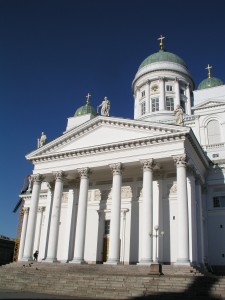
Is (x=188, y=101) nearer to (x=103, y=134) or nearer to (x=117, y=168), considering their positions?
(x=103, y=134)

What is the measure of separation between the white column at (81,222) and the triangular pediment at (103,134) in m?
2.37

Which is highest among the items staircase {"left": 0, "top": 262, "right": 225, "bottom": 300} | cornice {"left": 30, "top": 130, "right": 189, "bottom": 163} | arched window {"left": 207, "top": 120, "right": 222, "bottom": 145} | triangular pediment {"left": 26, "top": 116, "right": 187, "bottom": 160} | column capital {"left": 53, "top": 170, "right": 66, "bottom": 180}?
arched window {"left": 207, "top": 120, "right": 222, "bottom": 145}

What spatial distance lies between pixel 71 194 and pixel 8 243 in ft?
111

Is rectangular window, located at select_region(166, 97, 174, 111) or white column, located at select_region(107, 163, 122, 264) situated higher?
rectangular window, located at select_region(166, 97, 174, 111)

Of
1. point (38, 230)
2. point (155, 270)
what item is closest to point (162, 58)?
point (38, 230)

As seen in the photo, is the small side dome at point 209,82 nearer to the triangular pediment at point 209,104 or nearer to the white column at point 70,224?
the triangular pediment at point 209,104

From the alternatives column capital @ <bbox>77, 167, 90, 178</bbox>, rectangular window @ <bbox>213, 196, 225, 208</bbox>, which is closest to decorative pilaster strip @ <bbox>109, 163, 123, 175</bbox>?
column capital @ <bbox>77, 167, 90, 178</bbox>

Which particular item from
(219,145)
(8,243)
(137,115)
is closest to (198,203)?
(219,145)

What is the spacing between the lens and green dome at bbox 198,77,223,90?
38.2 m

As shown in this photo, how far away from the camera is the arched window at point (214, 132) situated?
32781 millimetres

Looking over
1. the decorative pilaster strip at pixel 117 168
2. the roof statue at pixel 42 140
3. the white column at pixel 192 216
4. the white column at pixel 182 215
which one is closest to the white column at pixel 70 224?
the roof statue at pixel 42 140

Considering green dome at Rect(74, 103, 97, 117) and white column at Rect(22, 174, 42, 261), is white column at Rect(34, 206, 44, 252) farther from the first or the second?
green dome at Rect(74, 103, 97, 117)

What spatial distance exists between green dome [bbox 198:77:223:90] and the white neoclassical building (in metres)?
2.92

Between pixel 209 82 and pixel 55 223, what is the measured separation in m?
23.5
